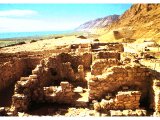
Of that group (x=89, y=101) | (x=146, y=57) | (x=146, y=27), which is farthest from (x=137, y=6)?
(x=89, y=101)

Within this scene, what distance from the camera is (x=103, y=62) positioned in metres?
16.1

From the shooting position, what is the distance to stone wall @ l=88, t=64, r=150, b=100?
39.4 ft

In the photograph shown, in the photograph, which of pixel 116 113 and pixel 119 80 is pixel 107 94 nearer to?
pixel 119 80

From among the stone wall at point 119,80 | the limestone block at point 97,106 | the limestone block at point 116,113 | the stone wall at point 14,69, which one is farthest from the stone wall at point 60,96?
the stone wall at point 14,69

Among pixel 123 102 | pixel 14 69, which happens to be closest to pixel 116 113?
pixel 123 102

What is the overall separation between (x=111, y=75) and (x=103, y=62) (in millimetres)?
4062

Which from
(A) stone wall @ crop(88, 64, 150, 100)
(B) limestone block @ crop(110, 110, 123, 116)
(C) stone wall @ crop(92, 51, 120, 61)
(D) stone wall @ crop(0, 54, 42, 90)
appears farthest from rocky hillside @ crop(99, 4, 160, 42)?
(B) limestone block @ crop(110, 110, 123, 116)

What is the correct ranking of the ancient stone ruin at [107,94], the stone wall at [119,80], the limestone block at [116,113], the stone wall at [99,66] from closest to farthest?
the limestone block at [116,113], the ancient stone ruin at [107,94], the stone wall at [119,80], the stone wall at [99,66]

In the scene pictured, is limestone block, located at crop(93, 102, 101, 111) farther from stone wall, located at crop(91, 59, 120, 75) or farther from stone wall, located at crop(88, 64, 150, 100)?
stone wall, located at crop(91, 59, 120, 75)

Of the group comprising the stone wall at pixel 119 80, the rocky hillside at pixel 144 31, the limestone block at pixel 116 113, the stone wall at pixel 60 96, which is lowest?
the limestone block at pixel 116 113

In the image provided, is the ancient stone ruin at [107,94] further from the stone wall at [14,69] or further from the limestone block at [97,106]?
the stone wall at [14,69]

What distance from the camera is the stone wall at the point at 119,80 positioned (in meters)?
12.0

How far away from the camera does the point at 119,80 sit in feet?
39.9

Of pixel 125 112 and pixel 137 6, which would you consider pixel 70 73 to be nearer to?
pixel 125 112
